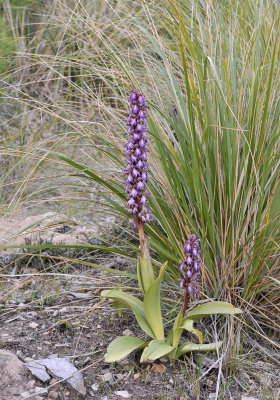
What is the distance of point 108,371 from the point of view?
238cm

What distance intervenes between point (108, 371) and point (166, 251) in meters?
0.63

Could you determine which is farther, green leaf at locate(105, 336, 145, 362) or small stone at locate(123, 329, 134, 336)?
small stone at locate(123, 329, 134, 336)

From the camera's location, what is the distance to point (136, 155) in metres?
2.22

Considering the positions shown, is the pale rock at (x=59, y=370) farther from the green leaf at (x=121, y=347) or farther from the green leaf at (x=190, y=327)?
the green leaf at (x=190, y=327)

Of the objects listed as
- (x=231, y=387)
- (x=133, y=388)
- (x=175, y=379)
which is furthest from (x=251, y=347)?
(x=133, y=388)

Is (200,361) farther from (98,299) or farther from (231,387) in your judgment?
(98,299)

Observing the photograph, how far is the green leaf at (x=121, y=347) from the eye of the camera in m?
2.21

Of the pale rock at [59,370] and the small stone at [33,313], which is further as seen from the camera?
the small stone at [33,313]

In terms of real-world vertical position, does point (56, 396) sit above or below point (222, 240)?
below

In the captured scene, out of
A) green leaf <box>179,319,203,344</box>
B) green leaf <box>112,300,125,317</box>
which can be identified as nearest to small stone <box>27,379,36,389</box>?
green leaf <box>112,300,125,317</box>

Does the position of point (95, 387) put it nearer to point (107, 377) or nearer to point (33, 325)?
point (107, 377)

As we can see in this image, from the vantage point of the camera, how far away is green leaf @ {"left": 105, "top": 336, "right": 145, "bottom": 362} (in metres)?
2.21

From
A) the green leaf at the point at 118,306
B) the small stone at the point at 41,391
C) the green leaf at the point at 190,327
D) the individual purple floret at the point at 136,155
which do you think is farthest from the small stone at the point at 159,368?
the individual purple floret at the point at 136,155

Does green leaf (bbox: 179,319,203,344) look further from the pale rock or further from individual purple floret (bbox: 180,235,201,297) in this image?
the pale rock
